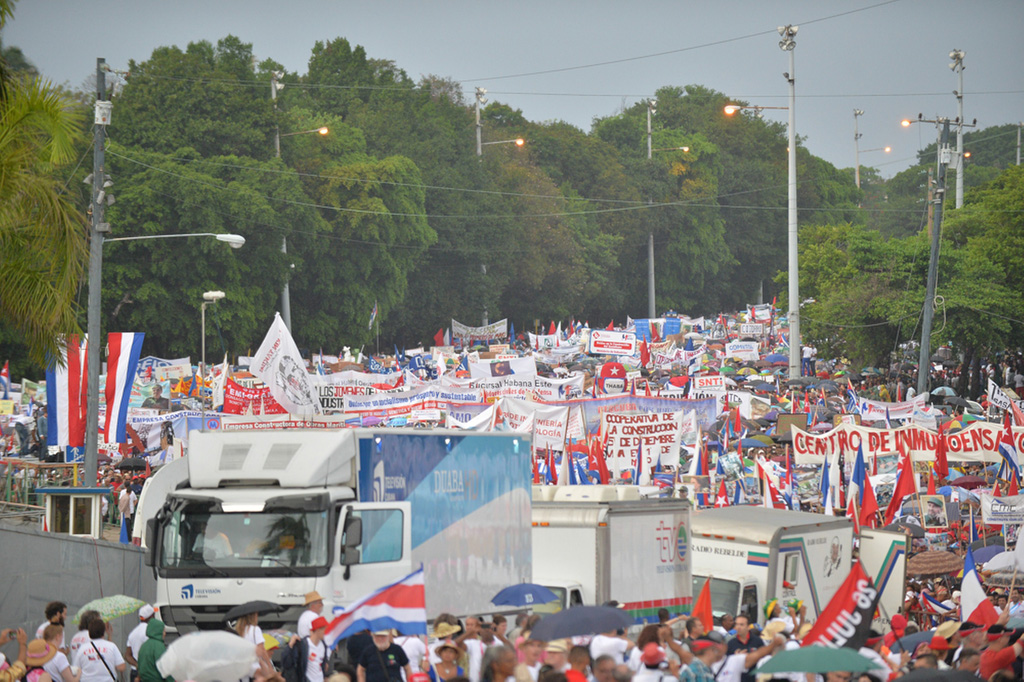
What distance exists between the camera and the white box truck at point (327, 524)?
468 inches

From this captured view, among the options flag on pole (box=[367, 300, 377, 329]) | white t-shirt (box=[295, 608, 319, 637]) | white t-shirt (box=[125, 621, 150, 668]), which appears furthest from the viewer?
flag on pole (box=[367, 300, 377, 329])

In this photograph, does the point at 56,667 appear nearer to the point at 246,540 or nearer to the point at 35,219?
the point at 246,540

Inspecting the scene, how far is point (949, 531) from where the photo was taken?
22.0 m

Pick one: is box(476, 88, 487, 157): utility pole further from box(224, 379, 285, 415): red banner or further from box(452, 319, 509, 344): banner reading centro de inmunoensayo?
box(224, 379, 285, 415): red banner

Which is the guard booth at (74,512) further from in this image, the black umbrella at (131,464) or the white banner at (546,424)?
the white banner at (546,424)

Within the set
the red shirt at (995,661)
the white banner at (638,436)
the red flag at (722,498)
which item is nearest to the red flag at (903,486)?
the red flag at (722,498)

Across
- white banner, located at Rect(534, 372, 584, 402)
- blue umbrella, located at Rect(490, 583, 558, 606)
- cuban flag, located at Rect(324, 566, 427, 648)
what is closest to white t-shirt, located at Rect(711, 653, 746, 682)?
cuban flag, located at Rect(324, 566, 427, 648)

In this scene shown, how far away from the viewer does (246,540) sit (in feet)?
39.5

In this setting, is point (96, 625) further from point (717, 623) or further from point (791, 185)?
point (791, 185)

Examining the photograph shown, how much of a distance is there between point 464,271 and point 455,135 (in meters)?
11.8

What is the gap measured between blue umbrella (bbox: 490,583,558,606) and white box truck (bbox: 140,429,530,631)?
0.92m

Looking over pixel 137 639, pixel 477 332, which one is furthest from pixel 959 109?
pixel 137 639

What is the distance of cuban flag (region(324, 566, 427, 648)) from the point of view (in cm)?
890

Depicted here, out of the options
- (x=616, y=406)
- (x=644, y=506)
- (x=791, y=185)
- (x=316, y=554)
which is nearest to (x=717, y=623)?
(x=644, y=506)
